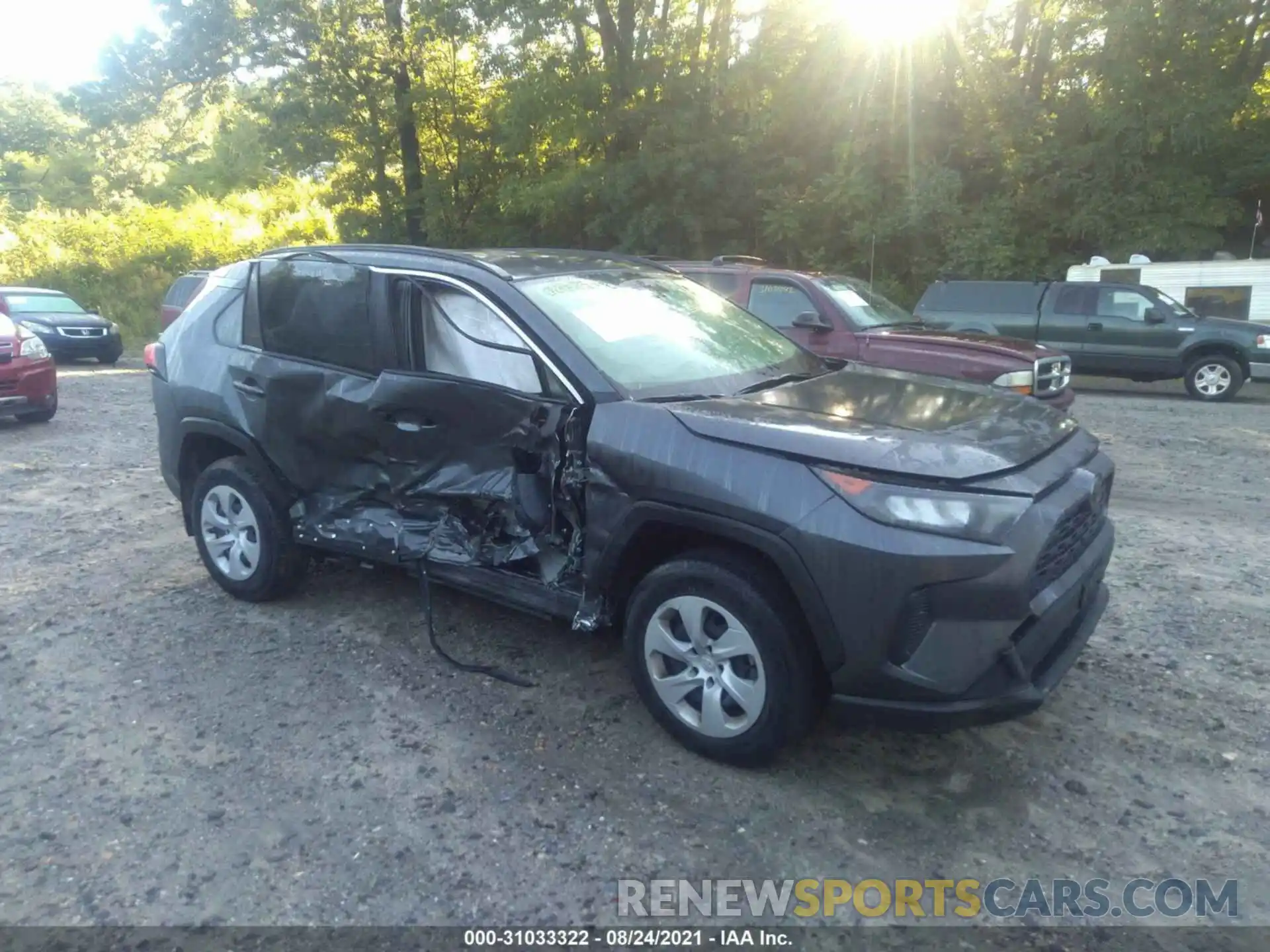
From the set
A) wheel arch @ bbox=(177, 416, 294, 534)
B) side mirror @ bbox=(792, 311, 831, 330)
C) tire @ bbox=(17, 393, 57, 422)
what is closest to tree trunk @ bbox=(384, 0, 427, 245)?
tire @ bbox=(17, 393, 57, 422)

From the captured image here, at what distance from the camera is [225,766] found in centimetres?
358

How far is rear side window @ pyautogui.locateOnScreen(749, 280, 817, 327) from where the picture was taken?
30.7ft

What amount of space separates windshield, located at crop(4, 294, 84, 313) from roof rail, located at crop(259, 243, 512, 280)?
49.4ft

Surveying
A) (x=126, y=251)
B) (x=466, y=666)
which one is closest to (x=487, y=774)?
(x=466, y=666)

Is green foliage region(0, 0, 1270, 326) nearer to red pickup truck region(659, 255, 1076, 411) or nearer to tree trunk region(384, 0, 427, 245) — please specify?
tree trunk region(384, 0, 427, 245)

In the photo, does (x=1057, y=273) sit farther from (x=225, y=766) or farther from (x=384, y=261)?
(x=225, y=766)

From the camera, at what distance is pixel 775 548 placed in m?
3.13

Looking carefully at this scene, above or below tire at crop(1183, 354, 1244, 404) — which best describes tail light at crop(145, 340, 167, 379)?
above

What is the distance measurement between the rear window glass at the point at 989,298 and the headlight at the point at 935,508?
40.7 ft

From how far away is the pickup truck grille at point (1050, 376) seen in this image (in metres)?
Result: 8.25

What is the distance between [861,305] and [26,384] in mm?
8726


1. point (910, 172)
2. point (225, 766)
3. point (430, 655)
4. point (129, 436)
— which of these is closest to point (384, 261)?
point (430, 655)

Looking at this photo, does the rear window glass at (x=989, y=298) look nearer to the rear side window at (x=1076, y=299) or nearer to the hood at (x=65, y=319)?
the rear side window at (x=1076, y=299)

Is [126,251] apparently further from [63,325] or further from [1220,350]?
[1220,350]
